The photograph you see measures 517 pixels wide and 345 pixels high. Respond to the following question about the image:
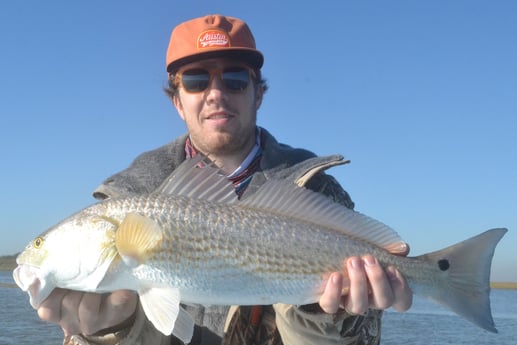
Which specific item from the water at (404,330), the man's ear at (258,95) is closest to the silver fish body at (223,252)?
the man's ear at (258,95)

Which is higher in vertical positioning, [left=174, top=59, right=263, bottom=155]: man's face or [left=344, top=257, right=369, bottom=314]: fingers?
[left=174, top=59, right=263, bottom=155]: man's face

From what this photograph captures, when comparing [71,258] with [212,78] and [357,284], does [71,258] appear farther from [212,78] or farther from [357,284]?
[212,78]

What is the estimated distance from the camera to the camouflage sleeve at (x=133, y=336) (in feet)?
14.6

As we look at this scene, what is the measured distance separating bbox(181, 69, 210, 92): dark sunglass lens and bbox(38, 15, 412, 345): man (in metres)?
0.01

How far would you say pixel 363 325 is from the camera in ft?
15.3

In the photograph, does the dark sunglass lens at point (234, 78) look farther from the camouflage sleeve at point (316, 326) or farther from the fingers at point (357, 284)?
the fingers at point (357, 284)

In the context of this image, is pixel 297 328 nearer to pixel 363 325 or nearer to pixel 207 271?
pixel 363 325

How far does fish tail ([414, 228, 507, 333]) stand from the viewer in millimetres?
3736

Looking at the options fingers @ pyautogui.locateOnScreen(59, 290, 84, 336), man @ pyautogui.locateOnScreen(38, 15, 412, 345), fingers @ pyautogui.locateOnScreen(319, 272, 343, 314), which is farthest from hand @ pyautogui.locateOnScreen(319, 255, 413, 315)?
fingers @ pyautogui.locateOnScreen(59, 290, 84, 336)

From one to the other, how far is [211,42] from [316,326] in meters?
2.87

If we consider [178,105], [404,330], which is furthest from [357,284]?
[404,330]

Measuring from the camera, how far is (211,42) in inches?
210

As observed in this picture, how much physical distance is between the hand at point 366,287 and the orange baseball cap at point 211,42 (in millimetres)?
2619

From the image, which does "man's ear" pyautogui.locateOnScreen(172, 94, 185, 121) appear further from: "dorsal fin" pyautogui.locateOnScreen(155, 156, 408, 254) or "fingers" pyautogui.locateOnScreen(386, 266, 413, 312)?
"fingers" pyautogui.locateOnScreen(386, 266, 413, 312)
